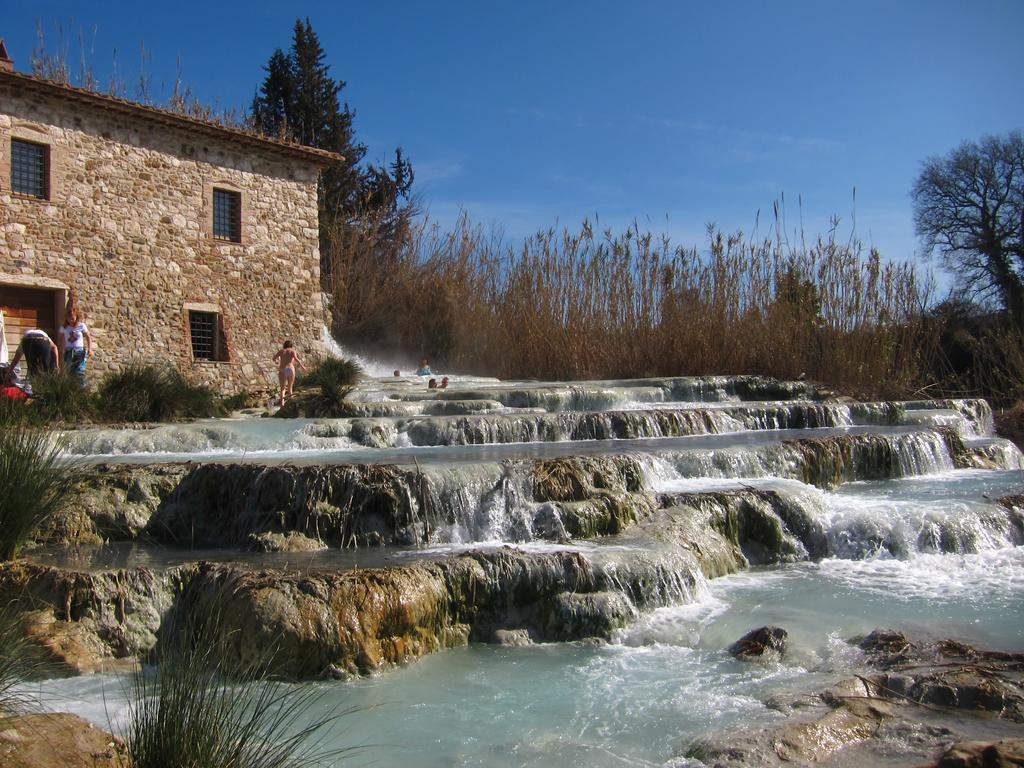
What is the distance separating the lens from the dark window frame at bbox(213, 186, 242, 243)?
14.8 metres

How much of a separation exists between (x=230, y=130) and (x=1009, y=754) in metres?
14.2

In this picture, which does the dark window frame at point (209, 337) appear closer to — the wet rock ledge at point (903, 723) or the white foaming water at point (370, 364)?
the white foaming water at point (370, 364)

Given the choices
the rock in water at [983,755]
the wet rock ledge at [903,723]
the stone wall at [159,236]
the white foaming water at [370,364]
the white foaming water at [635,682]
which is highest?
the stone wall at [159,236]

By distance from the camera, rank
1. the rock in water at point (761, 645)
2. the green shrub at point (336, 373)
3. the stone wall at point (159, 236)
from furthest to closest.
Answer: the green shrub at point (336, 373), the stone wall at point (159, 236), the rock in water at point (761, 645)

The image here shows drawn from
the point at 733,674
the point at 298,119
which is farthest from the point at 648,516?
the point at 298,119

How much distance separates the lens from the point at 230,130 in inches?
567

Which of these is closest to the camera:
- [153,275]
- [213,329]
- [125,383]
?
[125,383]

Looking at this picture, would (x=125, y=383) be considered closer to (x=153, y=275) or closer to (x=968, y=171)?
(x=153, y=275)

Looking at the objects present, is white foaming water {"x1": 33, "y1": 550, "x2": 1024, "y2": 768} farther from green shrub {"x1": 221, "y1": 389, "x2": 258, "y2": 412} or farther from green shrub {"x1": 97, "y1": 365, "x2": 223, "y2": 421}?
green shrub {"x1": 221, "y1": 389, "x2": 258, "y2": 412}

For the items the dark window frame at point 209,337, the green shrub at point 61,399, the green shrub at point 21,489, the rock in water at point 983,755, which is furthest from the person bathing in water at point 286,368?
the rock in water at point 983,755

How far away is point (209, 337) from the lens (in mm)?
14680

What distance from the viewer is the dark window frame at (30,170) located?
1225cm

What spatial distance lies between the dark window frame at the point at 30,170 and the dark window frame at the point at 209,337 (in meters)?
2.98

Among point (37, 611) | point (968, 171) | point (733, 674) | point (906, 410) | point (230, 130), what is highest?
point (968, 171)
